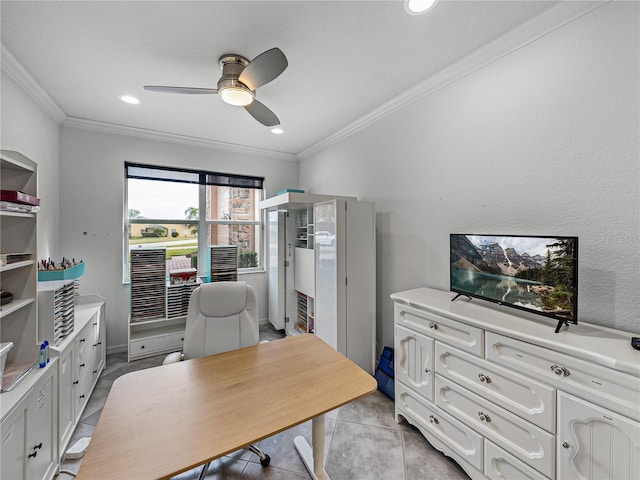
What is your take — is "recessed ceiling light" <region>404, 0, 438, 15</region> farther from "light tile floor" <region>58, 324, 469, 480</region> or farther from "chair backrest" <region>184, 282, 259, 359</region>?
"light tile floor" <region>58, 324, 469, 480</region>

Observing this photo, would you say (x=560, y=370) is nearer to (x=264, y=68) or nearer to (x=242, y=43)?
(x=264, y=68)

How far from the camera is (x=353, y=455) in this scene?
1791mm

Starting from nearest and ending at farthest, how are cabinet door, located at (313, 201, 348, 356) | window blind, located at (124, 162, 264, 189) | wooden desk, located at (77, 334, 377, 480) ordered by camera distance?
wooden desk, located at (77, 334, 377, 480) → cabinet door, located at (313, 201, 348, 356) → window blind, located at (124, 162, 264, 189)

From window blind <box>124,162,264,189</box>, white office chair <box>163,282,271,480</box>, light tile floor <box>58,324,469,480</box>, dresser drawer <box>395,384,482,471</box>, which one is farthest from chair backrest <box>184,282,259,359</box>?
window blind <box>124,162,264,189</box>

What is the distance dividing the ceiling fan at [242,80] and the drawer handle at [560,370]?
2.14m

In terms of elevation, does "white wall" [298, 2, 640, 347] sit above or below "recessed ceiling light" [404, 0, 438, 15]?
below

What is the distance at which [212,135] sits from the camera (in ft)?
11.3

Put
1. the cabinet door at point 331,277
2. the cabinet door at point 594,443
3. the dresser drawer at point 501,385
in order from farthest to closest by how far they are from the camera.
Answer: the cabinet door at point 331,277 → the dresser drawer at point 501,385 → the cabinet door at point 594,443

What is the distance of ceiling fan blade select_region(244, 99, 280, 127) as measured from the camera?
2.04 meters

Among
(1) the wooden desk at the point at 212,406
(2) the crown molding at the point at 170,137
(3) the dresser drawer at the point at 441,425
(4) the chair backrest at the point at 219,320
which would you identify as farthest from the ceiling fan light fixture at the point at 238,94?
(3) the dresser drawer at the point at 441,425

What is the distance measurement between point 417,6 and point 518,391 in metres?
2.20

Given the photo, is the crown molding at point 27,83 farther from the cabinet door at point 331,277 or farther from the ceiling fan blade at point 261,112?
the cabinet door at point 331,277

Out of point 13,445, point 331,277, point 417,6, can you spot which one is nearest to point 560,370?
point 331,277

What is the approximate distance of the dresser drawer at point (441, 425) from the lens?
155 centimetres
